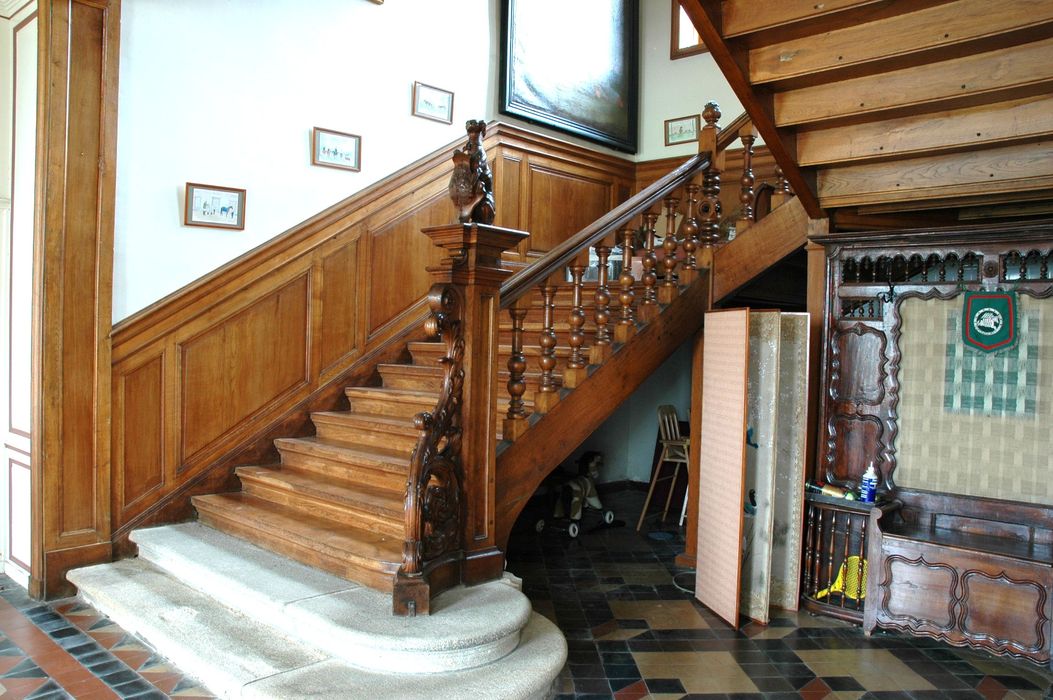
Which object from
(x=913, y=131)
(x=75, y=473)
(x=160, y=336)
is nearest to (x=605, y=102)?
(x=913, y=131)

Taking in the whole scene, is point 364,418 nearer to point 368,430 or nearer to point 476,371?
point 368,430

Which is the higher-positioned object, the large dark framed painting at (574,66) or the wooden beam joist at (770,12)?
the large dark framed painting at (574,66)

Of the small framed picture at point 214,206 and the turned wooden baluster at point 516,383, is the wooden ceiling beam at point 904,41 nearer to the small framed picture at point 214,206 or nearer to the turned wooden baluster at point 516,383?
the turned wooden baluster at point 516,383

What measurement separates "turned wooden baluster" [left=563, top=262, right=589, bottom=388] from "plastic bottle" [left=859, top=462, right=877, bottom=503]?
5.29ft

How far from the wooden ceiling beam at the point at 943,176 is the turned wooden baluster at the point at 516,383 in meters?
1.94

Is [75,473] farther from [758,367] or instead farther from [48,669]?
[758,367]

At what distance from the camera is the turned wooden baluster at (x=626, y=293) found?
14.9 feet

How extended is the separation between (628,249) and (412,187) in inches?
80.3

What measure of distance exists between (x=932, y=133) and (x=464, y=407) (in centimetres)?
261

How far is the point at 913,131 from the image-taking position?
3.88m

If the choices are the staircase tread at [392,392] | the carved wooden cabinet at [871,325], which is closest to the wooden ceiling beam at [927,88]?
the carved wooden cabinet at [871,325]

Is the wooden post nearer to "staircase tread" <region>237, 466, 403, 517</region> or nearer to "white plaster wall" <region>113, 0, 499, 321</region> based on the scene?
"staircase tread" <region>237, 466, 403, 517</region>

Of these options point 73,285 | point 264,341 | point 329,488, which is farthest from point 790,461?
point 73,285

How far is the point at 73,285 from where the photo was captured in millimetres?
4219
